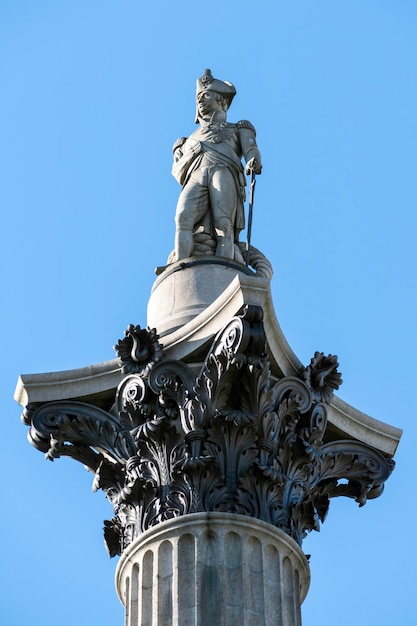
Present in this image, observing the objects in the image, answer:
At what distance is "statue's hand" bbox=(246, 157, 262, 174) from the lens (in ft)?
97.0

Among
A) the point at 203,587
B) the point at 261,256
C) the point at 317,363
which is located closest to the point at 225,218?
the point at 261,256

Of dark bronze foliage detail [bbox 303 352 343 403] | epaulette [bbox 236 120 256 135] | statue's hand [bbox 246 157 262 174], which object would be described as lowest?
dark bronze foliage detail [bbox 303 352 343 403]

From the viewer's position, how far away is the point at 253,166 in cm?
2959

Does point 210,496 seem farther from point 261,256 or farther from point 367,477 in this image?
point 261,256

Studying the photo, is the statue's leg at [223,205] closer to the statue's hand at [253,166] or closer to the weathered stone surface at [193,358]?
the statue's hand at [253,166]

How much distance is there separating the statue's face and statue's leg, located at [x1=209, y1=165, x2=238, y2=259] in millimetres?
1999

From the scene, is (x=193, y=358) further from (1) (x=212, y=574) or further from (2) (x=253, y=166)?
(2) (x=253, y=166)

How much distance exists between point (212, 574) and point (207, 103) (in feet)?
37.7

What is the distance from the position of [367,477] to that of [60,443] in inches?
208

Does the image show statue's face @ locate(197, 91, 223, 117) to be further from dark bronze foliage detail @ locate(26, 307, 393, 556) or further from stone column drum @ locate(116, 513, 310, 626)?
stone column drum @ locate(116, 513, 310, 626)

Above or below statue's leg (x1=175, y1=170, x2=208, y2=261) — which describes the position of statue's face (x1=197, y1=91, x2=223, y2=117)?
above

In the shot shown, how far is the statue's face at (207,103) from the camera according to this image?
104ft

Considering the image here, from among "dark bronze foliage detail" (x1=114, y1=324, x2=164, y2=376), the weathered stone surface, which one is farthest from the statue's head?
"dark bronze foliage detail" (x1=114, y1=324, x2=164, y2=376)

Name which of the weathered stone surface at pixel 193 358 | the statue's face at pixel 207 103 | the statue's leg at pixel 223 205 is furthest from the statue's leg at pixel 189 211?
the statue's face at pixel 207 103
